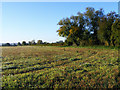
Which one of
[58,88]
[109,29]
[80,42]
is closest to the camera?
[58,88]

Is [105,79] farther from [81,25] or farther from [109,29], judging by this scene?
[81,25]

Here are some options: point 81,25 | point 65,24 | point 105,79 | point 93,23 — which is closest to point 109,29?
point 93,23

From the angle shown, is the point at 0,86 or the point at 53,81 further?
the point at 53,81

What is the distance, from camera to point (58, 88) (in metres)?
4.77

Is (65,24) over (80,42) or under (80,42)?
over

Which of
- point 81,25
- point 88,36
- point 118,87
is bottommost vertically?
point 118,87

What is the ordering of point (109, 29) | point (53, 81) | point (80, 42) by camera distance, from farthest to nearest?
point (80, 42)
point (109, 29)
point (53, 81)

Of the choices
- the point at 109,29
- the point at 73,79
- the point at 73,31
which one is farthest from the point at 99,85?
the point at 73,31

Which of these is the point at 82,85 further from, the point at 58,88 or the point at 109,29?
the point at 109,29

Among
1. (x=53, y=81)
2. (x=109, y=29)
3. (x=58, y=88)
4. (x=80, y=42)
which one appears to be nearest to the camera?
(x=58, y=88)

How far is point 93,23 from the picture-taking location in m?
39.7

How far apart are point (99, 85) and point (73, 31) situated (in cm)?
3613

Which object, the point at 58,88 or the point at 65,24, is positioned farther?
the point at 65,24

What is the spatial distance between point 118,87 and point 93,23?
37.7 meters
